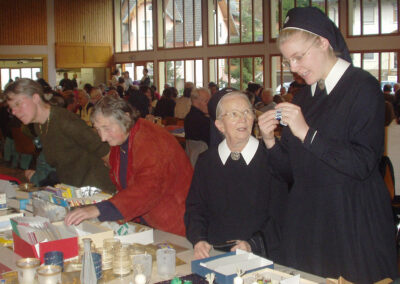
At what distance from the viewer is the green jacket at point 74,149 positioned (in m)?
3.63

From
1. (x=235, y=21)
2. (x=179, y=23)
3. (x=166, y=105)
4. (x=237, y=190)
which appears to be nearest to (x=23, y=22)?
(x=179, y=23)

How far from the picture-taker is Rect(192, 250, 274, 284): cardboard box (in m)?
1.79

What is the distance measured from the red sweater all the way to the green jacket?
79 cm

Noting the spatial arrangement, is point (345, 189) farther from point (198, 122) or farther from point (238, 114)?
point (198, 122)

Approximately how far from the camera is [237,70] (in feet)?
63.8

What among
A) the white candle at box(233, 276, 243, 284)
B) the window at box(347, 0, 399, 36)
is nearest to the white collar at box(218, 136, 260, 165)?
the white candle at box(233, 276, 243, 284)

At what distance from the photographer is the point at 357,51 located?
52.6ft

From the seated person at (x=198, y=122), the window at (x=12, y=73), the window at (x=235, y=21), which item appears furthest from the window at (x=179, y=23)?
the seated person at (x=198, y=122)

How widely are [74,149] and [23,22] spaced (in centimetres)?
2039

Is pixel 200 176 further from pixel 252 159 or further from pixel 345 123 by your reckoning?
pixel 345 123

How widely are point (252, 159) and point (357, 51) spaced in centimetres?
1467

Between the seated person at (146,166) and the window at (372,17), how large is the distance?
14.3 m

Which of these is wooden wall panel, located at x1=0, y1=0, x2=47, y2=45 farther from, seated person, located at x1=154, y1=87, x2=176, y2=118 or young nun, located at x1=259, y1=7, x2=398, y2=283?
young nun, located at x1=259, y1=7, x2=398, y2=283

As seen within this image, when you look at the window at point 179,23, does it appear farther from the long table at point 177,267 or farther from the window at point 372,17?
the long table at point 177,267
